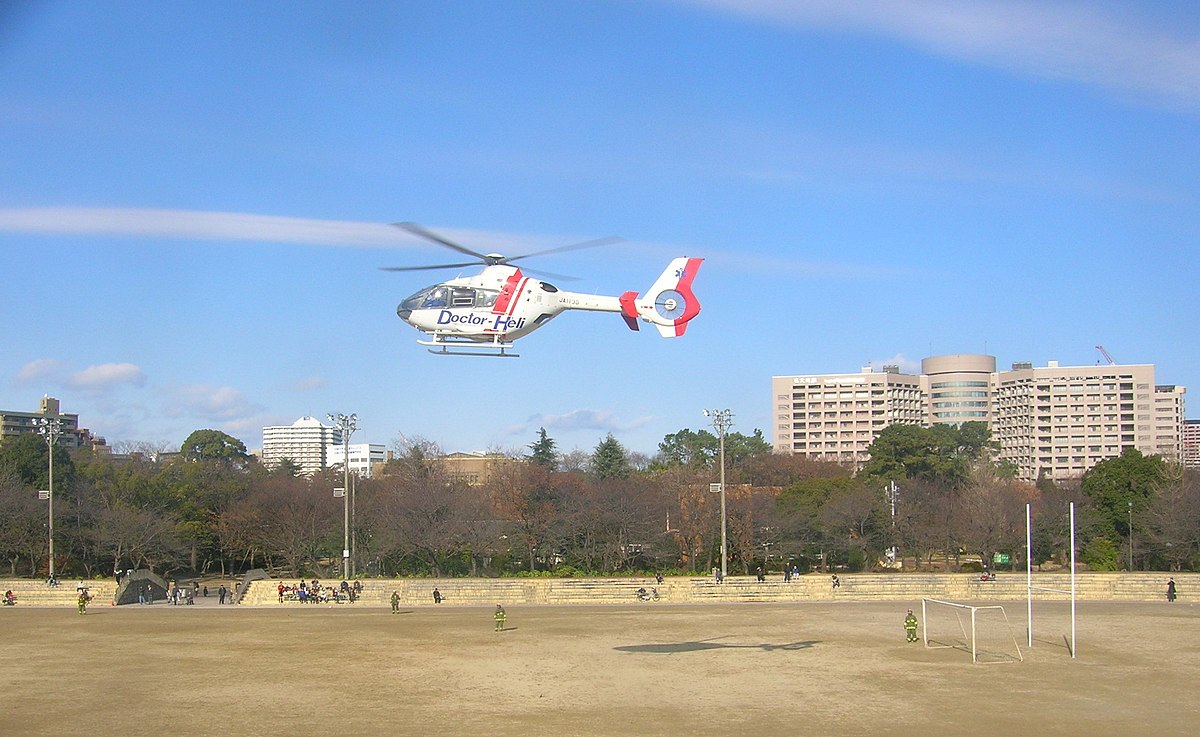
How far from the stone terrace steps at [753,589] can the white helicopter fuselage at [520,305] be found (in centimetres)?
1698

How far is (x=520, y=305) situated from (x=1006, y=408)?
5381 inches

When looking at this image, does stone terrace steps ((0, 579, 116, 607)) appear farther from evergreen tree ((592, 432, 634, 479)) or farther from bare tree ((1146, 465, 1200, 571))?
bare tree ((1146, 465, 1200, 571))

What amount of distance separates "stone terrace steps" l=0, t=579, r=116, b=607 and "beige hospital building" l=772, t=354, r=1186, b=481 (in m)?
110

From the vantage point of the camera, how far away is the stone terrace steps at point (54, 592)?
4700 cm

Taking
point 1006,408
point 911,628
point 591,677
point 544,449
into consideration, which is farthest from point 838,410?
point 591,677

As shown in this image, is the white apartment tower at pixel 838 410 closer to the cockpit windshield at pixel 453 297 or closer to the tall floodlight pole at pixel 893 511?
the tall floodlight pole at pixel 893 511

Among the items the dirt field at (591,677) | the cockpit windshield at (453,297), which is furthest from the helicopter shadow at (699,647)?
the cockpit windshield at (453,297)

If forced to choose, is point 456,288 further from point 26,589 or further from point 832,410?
point 832,410

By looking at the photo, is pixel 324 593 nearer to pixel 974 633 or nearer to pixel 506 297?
pixel 506 297

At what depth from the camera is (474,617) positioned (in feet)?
132

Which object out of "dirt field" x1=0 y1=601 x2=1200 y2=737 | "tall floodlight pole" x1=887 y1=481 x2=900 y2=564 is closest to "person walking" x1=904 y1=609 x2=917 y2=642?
"dirt field" x1=0 y1=601 x2=1200 y2=737

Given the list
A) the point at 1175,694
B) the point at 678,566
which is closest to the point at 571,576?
the point at 678,566

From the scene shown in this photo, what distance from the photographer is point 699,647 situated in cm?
3105

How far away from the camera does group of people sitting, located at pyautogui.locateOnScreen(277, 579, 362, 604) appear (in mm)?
46188
